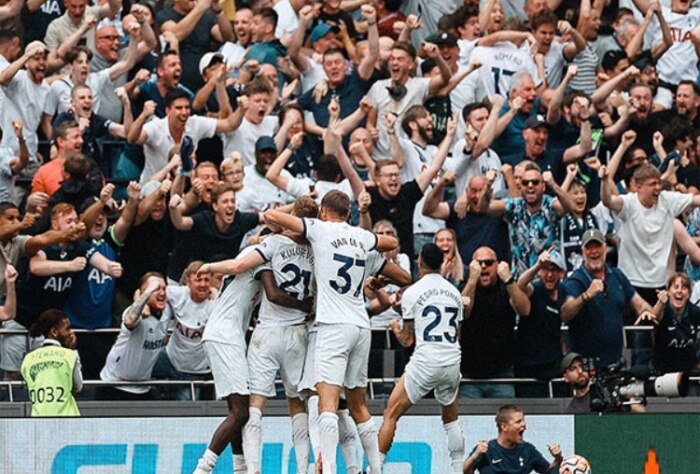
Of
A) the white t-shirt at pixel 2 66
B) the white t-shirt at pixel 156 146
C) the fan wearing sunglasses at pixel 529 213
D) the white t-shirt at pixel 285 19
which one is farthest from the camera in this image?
the white t-shirt at pixel 285 19

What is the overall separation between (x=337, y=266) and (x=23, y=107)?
6766mm

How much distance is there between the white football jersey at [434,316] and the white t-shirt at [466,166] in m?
4.19

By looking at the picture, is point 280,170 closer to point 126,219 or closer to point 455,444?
point 126,219

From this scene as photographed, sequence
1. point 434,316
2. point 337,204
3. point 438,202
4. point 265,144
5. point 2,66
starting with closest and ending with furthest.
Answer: point 337,204
point 434,316
point 438,202
point 265,144
point 2,66

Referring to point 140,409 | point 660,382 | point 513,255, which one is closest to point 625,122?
point 513,255

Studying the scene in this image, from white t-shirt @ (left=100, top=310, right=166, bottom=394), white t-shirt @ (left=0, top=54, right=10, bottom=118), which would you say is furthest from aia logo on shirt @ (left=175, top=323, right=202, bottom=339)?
white t-shirt @ (left=0, top=54, right=10, bottom=118)

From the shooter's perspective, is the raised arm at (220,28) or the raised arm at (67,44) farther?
the raised arm at (220,28)

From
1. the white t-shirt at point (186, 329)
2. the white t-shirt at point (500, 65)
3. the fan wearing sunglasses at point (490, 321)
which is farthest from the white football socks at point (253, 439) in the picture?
the white t-shirt at point (500, 65)

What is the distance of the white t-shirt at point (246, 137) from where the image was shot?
911 inches

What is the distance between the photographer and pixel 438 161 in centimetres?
2245

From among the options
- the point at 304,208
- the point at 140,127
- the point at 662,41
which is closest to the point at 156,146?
the point at 140,127

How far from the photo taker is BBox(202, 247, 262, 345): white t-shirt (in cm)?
1808

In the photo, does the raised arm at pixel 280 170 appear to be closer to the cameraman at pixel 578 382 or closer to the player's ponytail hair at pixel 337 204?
the cameraman at pixel 578 382

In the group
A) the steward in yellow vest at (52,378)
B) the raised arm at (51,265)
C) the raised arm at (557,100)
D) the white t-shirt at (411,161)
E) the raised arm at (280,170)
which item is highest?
the raised arm at (557,100)
